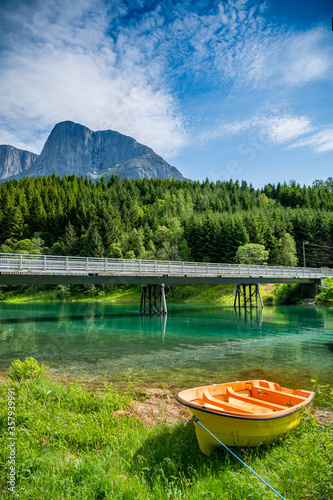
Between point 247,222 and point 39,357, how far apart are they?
236ft

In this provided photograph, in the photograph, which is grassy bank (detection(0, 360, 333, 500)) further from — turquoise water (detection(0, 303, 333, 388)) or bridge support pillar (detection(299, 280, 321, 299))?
bridge support pillar (detection(299, 280, 321, 299))

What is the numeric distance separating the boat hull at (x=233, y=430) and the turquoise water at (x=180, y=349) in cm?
589

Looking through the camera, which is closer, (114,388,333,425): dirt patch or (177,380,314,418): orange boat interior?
(177,380,314,418): orange boat interior

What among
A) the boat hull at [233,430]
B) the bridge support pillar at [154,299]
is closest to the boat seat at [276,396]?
the boat hull at [233,430]

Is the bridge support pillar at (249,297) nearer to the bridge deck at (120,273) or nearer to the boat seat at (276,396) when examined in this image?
the bridge deck at (120,273)

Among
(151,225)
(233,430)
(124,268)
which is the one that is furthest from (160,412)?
(151,225)

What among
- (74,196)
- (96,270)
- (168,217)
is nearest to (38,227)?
(74,196)

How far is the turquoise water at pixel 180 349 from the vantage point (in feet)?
46.2

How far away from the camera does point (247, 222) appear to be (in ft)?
272

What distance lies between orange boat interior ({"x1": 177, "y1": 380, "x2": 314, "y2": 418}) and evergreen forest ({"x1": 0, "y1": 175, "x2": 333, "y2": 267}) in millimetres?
68346

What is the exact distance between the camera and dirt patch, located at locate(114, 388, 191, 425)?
8570mm

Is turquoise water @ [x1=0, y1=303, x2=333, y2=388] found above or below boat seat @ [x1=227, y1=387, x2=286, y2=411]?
below

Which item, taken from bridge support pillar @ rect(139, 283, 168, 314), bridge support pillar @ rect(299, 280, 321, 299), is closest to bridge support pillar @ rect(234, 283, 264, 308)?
bridge support pillar @ rect(299, 280, 321, 299)

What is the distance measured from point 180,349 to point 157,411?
1117cm
